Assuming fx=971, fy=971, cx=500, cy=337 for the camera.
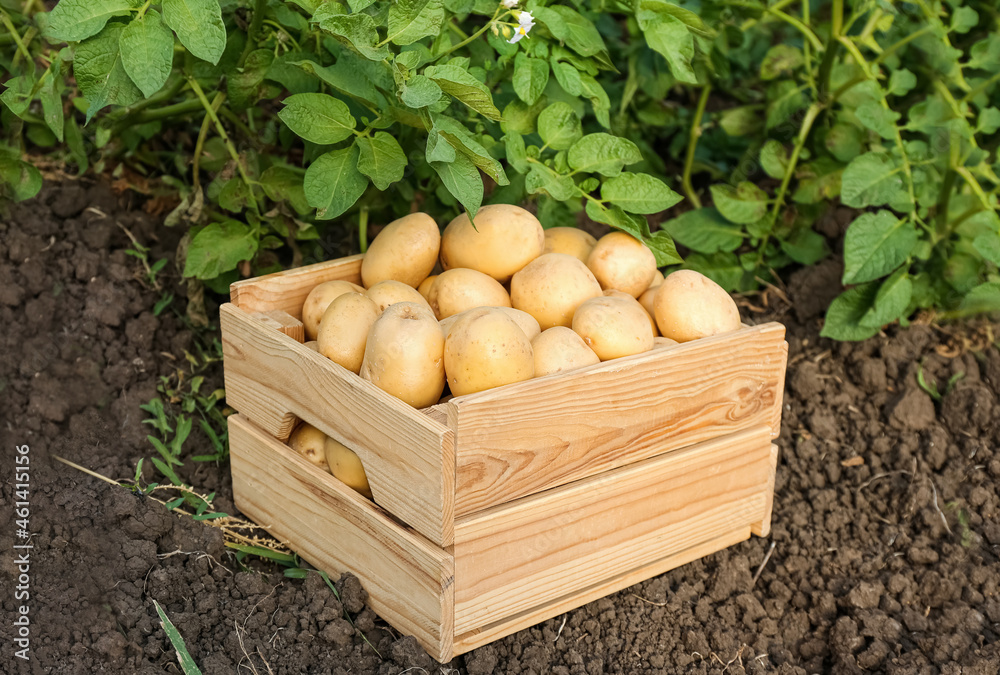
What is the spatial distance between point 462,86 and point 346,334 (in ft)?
1.86

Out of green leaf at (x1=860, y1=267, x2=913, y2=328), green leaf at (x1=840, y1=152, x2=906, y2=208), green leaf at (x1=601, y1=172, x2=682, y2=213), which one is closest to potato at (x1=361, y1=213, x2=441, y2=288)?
green leaf at (x1=601, y1=172, x2=682, y2=213)

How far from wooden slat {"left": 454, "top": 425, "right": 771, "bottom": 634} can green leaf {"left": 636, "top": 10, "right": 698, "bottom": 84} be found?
0.89 m

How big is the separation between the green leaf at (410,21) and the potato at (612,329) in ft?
2.18

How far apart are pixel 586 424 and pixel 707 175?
1.96 m

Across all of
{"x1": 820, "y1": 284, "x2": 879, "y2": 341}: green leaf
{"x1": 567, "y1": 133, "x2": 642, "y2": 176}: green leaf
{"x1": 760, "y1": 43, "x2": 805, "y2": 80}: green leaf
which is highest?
{"x1": 567, "y1": 133, "x2": 642, "y2": 176}: green leaf

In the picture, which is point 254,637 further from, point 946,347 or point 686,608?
point 946,347

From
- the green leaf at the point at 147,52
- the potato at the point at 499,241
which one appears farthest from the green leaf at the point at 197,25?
the potato at the point at 499,241

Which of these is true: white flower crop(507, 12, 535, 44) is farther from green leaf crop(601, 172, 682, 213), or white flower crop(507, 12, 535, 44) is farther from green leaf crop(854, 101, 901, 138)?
green leaf crop(854, 101, 901, 138)

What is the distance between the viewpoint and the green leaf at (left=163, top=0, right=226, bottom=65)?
1873mm

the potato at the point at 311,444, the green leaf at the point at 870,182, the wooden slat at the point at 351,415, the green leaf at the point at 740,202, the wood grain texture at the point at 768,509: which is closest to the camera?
the wooden slat at the point at 351,415

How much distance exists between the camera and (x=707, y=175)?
12.0 feet

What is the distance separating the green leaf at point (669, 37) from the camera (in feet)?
7.68

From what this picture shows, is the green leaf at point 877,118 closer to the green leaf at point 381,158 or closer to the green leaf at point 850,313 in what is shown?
the green leaf at point 850,313

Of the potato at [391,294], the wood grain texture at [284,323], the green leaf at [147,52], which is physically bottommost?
the wood grain texture at [284,323]
